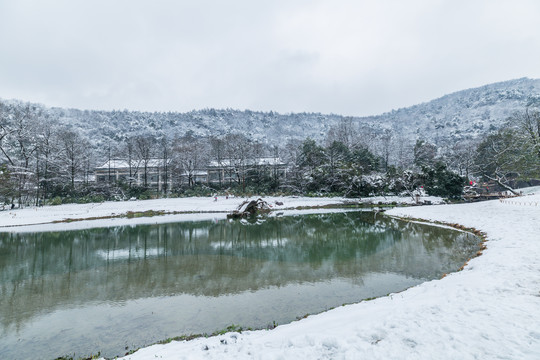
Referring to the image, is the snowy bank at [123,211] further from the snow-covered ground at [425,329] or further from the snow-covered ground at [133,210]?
the snow-covered ground at [425,329]

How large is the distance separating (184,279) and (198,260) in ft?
7.88

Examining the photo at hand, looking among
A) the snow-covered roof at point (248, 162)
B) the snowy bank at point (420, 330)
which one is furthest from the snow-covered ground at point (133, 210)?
the snowy bank at point (420, 330)

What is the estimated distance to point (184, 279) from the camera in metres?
8.62

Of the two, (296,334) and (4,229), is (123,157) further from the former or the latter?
(296,334)

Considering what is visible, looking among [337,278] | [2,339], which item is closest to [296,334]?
[337,278]

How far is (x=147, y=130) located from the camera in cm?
9150

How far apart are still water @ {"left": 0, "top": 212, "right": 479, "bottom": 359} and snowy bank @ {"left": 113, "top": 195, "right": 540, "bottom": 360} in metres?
1.15

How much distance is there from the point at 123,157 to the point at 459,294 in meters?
56.0

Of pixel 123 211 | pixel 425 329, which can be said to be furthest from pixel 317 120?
pixel 425 329

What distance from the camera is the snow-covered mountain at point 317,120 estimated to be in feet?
283

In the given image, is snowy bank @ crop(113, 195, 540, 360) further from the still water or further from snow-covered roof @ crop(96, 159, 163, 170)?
snow-covered roof @ crop(96, 159, 163, 170)

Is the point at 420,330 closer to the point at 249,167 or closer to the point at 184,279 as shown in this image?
the point at 184,279

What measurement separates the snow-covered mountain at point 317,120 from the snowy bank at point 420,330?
7773cm

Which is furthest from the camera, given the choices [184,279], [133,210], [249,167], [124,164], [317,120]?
[317,120]
